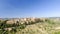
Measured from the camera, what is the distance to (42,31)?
1008 cm

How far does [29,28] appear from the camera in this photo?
33.1 feet

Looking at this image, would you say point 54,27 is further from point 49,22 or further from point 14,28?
point 14,28

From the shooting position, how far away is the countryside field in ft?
32.1

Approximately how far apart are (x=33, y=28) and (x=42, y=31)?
71 centimetres

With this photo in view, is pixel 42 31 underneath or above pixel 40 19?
underneath

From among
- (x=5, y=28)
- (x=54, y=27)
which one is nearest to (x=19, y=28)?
(x=5, y=28)

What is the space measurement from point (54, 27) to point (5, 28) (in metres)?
3.87

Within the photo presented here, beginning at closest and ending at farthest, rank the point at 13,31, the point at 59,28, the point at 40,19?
the point at 13,31, the point at 59,28, the point at 40,19

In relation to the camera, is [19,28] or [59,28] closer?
[19,28]

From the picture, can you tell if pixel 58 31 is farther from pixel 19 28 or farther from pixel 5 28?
pixel 5 28

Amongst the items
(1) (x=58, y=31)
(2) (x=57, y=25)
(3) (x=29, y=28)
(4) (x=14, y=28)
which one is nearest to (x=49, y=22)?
(2) (x=57, y=25)

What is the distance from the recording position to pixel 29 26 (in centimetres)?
1028

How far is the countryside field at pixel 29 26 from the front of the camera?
978 cm

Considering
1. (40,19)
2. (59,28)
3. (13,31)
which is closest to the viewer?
(13,31)
